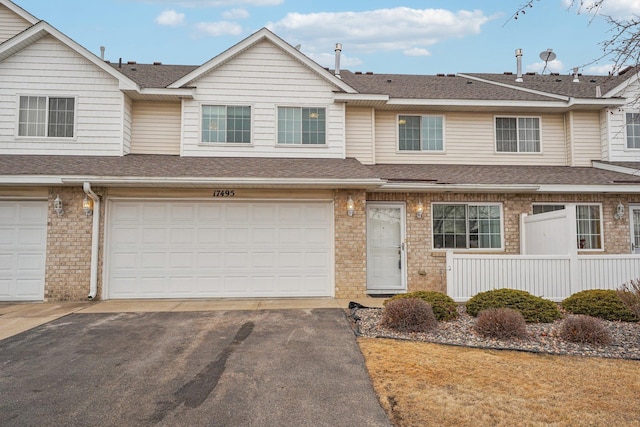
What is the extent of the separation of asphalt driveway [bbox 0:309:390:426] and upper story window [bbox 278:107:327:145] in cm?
535

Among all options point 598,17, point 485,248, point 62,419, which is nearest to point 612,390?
point 598,17

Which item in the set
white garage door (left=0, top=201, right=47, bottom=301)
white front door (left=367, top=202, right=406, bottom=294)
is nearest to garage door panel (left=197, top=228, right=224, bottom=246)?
white garage door (left=0, top=201, right=47, bottom=301)

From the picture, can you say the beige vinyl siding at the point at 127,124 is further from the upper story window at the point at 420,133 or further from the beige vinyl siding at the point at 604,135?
the beige vinyl siding at the point at 604,135

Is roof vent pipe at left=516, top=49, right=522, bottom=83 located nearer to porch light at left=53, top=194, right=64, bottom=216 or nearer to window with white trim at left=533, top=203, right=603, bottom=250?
window with white trim at left=533, top=203, right=603, bottom=250

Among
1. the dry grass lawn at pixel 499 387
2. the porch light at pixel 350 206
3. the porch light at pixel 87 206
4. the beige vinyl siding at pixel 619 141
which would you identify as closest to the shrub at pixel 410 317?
the dry grass lawn at pixel 499 387

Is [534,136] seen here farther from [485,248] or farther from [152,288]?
[152,288]

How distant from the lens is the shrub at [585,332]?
5.54 metres

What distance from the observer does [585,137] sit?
11.5m

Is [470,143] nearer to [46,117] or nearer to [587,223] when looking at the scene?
[587,223]

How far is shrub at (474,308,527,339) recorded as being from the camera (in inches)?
227

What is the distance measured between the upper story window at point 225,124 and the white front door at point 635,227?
10.9 meters

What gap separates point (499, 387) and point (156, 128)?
1025 centimetres

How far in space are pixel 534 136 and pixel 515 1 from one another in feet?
28.4

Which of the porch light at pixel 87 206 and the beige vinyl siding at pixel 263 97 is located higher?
the beige vinyl siding at pixel 263 97
